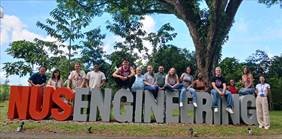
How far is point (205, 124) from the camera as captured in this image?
17594 mm

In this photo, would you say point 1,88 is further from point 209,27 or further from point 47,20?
point 209,27

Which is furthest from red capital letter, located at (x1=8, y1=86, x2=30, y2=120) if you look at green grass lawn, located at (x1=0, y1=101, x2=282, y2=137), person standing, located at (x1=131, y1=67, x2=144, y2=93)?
person standing, located at (x1=131, y1=67, x2=144, y2=93)

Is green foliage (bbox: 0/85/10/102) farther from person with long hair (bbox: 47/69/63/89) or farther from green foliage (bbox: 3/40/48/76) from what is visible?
person with long hair (bbox: 47/69/63/89)

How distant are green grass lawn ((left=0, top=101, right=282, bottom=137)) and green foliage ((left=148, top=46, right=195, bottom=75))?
15.7m

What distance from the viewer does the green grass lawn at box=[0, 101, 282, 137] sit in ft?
51.0

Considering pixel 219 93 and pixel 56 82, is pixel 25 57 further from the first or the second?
pixel 219 93

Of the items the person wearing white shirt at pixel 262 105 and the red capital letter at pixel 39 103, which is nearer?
the person wearing white shirt at pixel 262 105

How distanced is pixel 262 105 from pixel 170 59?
16.7m

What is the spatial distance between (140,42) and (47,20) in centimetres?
653

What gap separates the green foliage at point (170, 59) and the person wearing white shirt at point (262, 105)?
603 inches

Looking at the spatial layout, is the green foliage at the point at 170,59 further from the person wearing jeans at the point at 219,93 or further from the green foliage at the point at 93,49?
the person wearing jeans at the point at 219,93

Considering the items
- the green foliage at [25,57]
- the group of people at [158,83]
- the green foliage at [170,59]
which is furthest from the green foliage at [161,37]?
the group of people at [158,83]

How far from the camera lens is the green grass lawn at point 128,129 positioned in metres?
15.5

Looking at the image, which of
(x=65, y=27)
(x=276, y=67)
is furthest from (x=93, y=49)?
(x=276, y=67)
